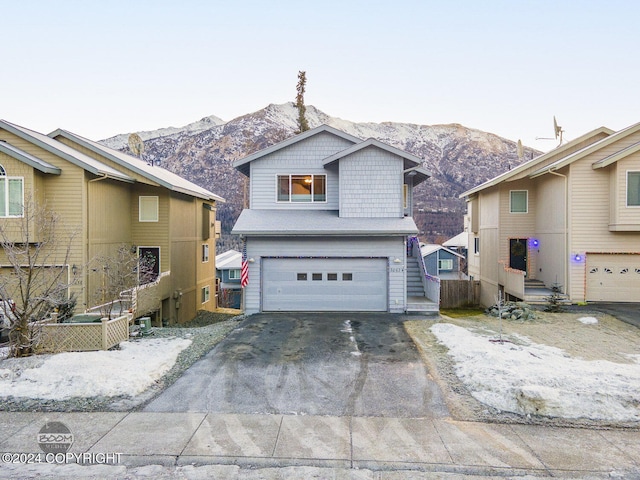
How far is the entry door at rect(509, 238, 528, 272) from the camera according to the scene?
20.8m

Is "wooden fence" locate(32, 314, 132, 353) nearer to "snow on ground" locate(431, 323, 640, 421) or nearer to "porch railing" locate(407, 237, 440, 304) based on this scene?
"snow on ground" locate(431, 323, 640, 421)

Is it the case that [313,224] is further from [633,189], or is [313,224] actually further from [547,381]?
[633,189]

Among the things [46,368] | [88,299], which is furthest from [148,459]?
[88,299]

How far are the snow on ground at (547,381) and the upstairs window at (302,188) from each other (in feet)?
30.3

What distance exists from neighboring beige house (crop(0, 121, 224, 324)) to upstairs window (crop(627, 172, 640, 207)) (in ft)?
64.2

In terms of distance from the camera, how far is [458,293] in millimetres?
23281

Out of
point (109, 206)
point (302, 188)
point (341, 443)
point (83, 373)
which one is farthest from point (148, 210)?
point (341, 443)

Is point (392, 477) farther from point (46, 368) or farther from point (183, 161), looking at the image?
point (183, 161)

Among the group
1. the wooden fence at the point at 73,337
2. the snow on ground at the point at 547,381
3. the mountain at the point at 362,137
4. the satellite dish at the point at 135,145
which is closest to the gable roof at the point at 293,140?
the wooden fence at the point at 73,337

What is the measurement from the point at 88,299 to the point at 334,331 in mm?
10169

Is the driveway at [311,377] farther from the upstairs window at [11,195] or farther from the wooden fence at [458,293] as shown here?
the wooden fence at [458,293]

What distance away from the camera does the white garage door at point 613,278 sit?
1634 cm

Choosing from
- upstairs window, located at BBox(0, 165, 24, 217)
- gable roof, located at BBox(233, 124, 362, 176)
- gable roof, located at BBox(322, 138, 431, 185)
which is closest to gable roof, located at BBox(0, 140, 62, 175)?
upstairs window, located at BBox(0, 165, 24, 217)

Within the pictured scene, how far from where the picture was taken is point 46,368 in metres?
8.04
